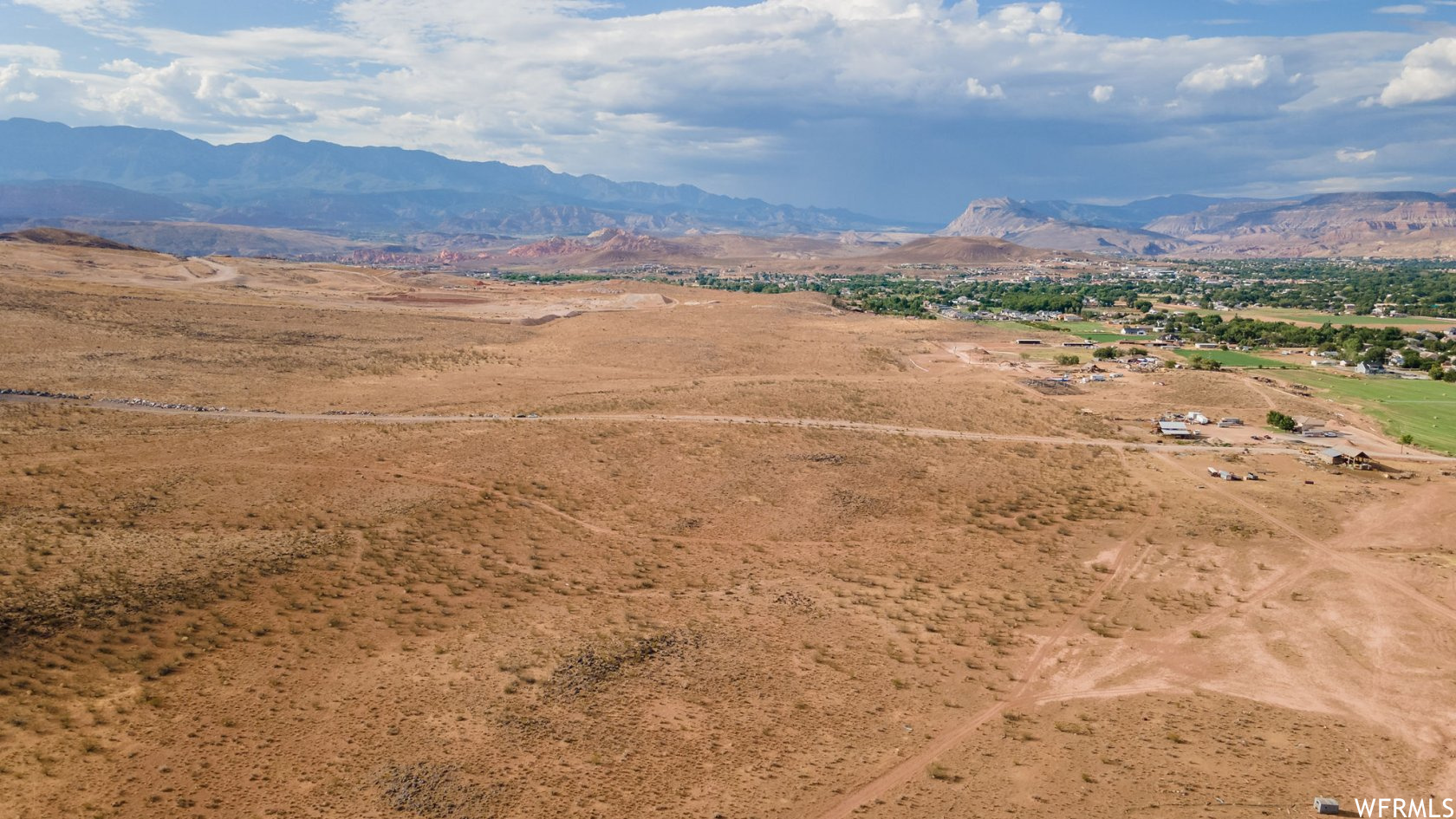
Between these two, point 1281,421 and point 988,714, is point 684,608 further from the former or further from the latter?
point 1281,421

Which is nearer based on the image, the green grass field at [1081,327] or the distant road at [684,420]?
the distant road at [684,420]

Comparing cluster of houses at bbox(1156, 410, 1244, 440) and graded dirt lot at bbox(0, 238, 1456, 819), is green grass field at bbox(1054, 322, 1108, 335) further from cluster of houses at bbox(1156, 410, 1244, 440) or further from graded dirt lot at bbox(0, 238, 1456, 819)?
graded dirt lot at bbox(0, 238, 1456, 819)

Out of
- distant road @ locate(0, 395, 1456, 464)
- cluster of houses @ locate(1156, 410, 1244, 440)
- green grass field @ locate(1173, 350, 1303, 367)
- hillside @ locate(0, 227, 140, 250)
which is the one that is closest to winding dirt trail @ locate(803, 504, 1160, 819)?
distant road @ locate(0, 395, 1456, 464)

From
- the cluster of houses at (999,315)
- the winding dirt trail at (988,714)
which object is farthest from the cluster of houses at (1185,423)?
the cluster of houses at (999,315)

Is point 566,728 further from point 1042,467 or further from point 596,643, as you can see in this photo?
point 1042,467

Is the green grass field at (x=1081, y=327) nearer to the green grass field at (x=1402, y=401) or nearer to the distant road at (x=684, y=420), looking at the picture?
the green grass field at (x=1402, y=401)

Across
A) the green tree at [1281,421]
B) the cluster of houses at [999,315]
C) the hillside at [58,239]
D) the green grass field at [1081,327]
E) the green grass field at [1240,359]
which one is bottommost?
the green tree at [1281,421]
